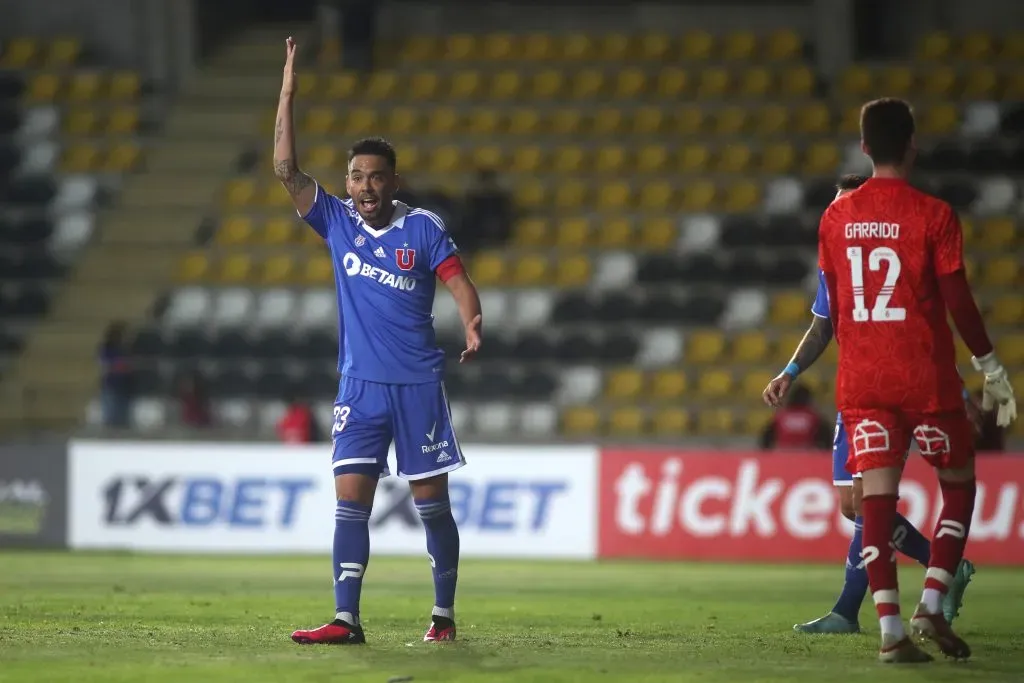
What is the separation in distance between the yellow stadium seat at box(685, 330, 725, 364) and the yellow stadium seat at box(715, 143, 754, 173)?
3170 millimetres

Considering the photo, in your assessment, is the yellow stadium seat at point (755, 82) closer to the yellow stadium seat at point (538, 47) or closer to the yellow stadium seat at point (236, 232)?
the yellow stadium seat at point (538, 47)

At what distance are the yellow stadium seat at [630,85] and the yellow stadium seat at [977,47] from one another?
490cm

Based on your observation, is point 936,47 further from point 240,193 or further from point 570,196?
point 240,193

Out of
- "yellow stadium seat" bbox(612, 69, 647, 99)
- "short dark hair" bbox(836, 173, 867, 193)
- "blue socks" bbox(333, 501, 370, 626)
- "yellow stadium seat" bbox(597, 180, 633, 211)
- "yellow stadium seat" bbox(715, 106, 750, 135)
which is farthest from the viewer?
"yellow stadium seat" bbox(612, 69, 647, 99)

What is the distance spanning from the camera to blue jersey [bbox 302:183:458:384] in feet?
28.1

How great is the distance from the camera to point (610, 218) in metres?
24.6

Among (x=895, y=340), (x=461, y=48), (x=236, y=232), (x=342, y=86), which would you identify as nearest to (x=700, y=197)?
(x=461, y=48)

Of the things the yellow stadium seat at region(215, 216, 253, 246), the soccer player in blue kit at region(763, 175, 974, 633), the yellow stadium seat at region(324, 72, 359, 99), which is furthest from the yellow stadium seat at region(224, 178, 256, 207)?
the soccer player in blue kit at region(763, 175, 974, 633)

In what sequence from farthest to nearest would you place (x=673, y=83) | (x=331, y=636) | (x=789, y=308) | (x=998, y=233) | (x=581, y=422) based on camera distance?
1. (x=673, y=83)
2. (x=998, y=233)
3. (x=789, y=308)
4. (x=581, y=422)
5. (x=331, y=636)

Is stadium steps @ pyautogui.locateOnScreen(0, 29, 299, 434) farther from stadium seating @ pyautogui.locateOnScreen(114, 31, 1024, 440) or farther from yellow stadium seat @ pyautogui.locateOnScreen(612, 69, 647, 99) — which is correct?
yellow stadium seat @ pyautogui.locateOnScreen(612, 69, 647, 99)

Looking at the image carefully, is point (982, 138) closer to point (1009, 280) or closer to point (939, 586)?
point (1009, 280)

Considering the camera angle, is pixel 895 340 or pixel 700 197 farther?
pixel 700 197

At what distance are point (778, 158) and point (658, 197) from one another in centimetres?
186

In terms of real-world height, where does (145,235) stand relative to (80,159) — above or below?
below
